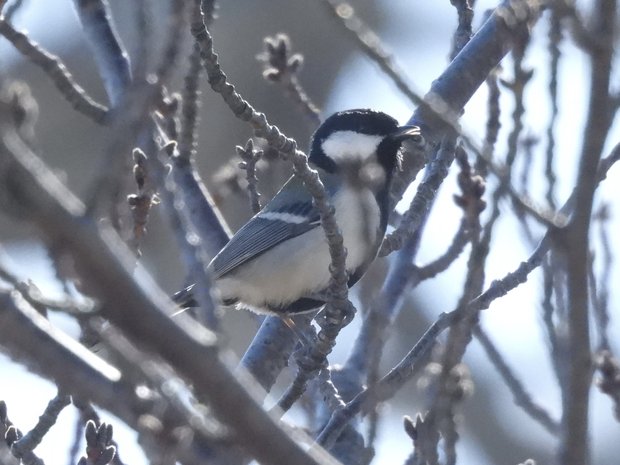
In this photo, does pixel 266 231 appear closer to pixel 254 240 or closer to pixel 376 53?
pixel 254 240

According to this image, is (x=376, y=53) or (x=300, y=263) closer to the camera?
(x=376, y=53)

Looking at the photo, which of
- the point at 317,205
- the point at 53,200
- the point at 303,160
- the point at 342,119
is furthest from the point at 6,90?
the point at 342,119

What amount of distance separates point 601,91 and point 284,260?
110 inches

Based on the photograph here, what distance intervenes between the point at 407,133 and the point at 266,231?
0.68 meters

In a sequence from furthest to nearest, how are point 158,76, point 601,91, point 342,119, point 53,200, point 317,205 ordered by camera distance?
1. point 342,119
2. point 317,205
3. point 158,76
4. point 601,91
5. point 53,200

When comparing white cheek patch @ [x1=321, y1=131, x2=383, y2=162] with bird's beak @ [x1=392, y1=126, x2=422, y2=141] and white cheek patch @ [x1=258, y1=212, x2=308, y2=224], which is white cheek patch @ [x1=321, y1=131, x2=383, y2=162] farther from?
white cheek patch @ [x1=258, y1=212, x2=308, y2=224]

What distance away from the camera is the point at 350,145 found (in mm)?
4461

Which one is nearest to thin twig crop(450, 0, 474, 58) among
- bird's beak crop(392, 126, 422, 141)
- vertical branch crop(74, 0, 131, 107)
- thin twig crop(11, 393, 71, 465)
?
bird's beak crop(392, 126, 422, 141)

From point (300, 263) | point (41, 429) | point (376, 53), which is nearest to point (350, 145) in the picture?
point (300, 263)

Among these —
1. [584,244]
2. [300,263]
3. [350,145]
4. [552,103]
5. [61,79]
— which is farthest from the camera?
[350,145]

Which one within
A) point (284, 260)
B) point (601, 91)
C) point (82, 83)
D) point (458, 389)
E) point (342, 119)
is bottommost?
point (601, 91)

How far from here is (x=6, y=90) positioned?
1255 mm

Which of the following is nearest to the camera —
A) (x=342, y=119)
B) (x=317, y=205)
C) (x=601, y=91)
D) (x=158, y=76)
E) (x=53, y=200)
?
(x=53, y=200)

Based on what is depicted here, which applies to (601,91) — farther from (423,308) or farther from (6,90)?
(423,308)
